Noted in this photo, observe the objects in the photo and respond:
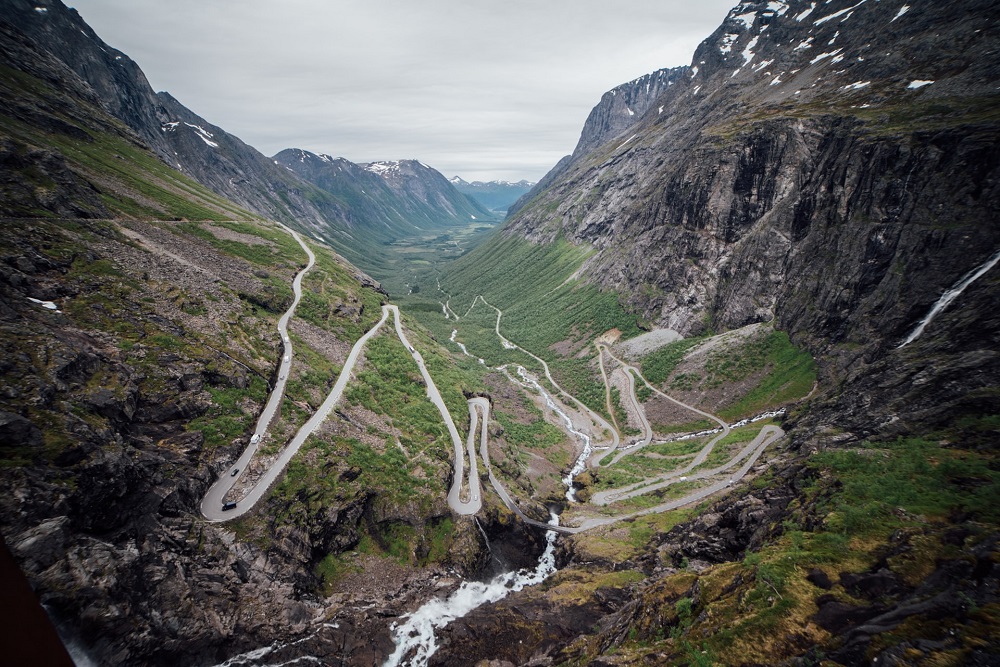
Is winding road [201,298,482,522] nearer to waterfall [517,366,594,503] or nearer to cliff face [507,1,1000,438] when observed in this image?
waterfall [517,366,594,503]

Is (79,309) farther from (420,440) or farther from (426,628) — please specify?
(426,628)

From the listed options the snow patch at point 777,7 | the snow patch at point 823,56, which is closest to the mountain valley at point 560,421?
the snow patch at point 823,56

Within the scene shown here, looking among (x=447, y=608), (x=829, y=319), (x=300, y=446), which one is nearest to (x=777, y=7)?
(x=829, y=319)

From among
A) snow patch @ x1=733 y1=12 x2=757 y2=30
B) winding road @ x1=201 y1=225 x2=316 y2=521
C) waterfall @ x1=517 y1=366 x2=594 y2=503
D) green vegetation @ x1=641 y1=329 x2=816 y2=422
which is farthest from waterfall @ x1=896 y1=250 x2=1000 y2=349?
snow patch @ x1=733 y1=12 x2=757 y2=30

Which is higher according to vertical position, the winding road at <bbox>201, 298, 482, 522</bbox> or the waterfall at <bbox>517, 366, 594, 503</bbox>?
the winding road at <bbox>201, 298, 482, 522</bbox>

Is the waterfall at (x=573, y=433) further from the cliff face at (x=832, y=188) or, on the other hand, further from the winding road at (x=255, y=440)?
the winding road at (x=255, y=440)

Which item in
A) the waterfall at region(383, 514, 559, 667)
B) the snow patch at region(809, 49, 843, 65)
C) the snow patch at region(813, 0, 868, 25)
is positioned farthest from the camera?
the snow patch at region(813, 0, 868, 25)

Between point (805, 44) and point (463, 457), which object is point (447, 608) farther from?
point (805, 44)

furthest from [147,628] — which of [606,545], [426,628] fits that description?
[606,545]
